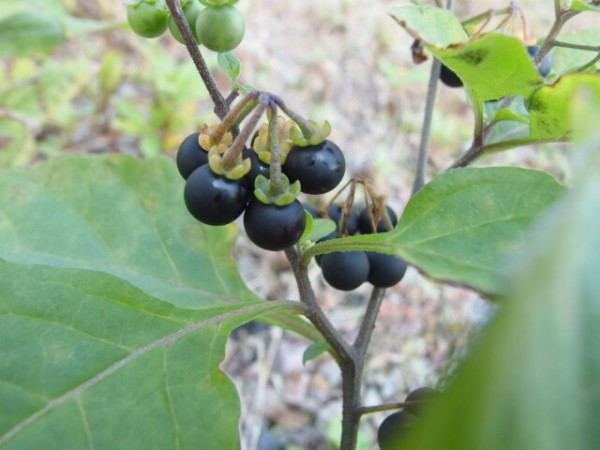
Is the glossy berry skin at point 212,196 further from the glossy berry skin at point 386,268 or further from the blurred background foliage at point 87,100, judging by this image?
the blurred background foliage at point 87,100

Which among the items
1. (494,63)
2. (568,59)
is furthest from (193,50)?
(568,59)

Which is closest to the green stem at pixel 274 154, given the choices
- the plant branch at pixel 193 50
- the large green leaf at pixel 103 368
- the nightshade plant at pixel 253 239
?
the nightshade plant at pixel 253 239

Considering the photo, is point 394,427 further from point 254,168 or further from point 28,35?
point 28,35

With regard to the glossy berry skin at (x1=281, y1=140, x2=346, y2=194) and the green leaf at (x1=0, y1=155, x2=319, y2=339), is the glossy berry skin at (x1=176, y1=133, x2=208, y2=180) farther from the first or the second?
the green leaf at (x1=0, y1=155, x2=319, y2=339)

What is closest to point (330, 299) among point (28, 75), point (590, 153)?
point (28, 75)

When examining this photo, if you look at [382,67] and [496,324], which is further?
[382,67]

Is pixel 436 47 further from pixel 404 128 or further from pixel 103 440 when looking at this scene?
pixel 404 128

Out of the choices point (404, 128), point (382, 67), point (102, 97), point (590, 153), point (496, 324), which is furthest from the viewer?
point (382, 67)
